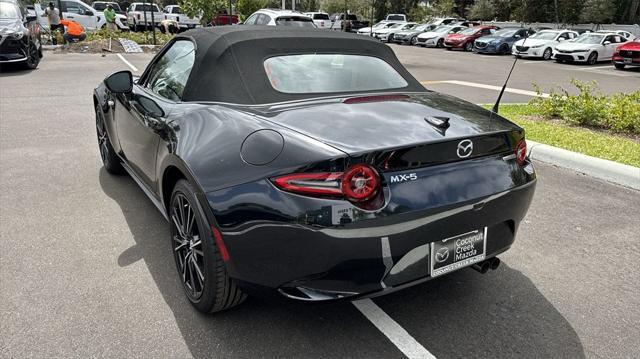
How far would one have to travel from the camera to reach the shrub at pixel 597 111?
7070mm

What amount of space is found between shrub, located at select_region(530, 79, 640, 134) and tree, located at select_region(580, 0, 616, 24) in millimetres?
30775

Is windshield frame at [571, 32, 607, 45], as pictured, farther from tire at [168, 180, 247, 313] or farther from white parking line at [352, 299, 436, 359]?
tire at [168, 180, 247, 313]

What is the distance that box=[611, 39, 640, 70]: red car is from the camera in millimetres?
19781

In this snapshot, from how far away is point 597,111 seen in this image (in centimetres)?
749

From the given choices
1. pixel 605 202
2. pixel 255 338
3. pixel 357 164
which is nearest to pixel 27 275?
pixel 255 338

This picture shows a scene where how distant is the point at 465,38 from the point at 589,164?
84.4 ft

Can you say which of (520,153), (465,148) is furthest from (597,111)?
(465,148)

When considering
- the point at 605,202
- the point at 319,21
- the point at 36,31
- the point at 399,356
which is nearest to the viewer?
the point at 399,356

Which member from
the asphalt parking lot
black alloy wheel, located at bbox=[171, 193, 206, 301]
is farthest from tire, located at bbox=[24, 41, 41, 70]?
black alloy wheel, located at bbox=[171, 193, 206, 301]

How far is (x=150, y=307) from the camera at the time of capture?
296 centimetres

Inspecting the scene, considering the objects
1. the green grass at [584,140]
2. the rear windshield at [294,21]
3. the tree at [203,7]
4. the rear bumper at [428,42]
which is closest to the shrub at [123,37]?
the tree at [203,7]

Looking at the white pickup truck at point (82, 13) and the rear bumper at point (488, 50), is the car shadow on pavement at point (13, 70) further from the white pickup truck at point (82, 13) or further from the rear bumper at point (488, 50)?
the rear bumper at point (488, 50)

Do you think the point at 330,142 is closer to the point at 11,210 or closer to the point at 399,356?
the point at 399,356

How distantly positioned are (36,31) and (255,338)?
15269 millimetres
